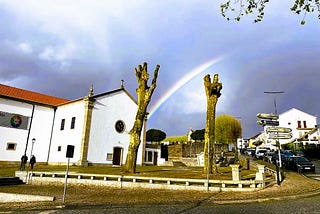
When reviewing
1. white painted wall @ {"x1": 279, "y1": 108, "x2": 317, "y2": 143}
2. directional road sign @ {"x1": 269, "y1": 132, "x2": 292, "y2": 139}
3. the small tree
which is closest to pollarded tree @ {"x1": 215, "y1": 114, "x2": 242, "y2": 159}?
the small tree

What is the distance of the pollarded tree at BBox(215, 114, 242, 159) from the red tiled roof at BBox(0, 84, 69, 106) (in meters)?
39.5

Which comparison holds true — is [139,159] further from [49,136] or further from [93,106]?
[49,136]

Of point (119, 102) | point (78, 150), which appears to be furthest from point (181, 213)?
point (119, 102)

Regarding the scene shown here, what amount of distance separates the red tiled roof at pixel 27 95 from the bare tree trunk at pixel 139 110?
20207mm

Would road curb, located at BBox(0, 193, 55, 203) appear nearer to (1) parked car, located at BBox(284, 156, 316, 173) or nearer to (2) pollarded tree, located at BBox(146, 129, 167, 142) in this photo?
(1) parked car, located at BBox(284, 156, 316, 173)

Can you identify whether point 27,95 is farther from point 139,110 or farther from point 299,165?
point 299,165

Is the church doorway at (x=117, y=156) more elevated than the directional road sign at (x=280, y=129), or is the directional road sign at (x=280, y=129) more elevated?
the directional road sign at (x=280, y=129)

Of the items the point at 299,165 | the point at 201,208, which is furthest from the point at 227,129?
the point at 201,208

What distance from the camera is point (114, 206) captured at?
10.5m

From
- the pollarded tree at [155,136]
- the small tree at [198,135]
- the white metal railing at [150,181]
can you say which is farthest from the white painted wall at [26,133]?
the small tree at [198,135]

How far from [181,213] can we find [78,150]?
25345 millimetres

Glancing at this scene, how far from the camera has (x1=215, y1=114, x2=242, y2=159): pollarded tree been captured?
63.2 m

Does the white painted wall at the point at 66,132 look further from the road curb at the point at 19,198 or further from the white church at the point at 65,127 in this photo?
the road curb at the point at 19,198

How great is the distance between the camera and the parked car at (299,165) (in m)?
23.8
